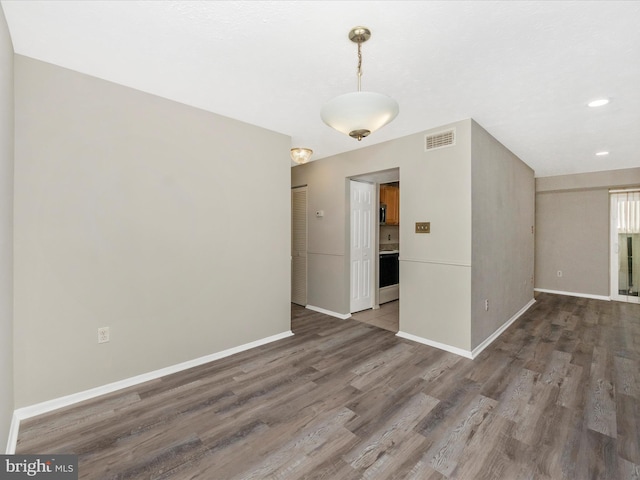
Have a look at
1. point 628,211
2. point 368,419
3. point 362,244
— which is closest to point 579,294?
point 628,211

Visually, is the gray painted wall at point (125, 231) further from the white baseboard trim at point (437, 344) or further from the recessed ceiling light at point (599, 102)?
the recessed ceiling light at point (599, 102)

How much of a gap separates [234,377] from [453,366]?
2.16m

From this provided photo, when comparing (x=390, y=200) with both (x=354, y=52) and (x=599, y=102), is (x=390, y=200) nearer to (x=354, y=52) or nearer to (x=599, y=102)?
(x=599, y=102)

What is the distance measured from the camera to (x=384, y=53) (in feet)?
6.32

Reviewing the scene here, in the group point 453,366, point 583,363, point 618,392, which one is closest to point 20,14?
point 453,366

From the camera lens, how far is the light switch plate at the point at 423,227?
11.2ft

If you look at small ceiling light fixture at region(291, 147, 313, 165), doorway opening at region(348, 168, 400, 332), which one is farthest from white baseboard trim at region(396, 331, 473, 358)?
small ceiling light fixture at region(291, 147, 313, 165)

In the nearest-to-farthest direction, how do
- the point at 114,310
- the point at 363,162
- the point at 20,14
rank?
the point at 20,14, the point at 114,310, the point at 363,162

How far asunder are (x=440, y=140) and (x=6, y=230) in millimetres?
3807

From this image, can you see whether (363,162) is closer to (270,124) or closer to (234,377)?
(270,124)

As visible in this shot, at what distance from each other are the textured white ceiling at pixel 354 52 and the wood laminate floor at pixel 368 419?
2.57m

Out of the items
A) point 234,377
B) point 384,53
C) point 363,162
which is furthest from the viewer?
point 363,162

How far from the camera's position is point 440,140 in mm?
3248

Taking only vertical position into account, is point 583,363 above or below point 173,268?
below
